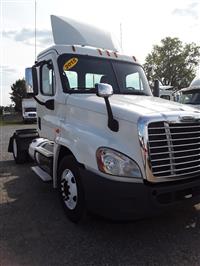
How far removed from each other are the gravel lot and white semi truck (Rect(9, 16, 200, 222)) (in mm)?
377

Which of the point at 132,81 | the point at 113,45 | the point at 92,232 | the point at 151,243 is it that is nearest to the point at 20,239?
the point at 92,232

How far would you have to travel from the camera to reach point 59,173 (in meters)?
5.45

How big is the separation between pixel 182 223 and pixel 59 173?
6.51 ft

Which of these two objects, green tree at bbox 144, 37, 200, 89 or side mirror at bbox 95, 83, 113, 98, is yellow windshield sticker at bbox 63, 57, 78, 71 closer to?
side mirror at bbox 95, 83, 113, 98

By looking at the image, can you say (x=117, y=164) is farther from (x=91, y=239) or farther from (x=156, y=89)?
(x=156, y=89)

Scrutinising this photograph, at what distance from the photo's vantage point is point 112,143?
4391 millimetres

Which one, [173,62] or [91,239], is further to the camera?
[173,62]

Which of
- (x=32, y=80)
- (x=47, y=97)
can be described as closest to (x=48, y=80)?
(x=47, y=97)

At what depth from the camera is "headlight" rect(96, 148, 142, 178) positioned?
4215 millimetres

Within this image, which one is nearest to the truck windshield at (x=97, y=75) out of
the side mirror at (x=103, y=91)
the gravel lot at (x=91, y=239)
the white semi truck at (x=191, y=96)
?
the side mirror at (x=103, y=91)

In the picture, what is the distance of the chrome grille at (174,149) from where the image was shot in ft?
13.9

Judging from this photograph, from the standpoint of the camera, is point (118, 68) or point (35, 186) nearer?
point (118, 68)

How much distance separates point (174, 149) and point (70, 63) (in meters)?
2.55

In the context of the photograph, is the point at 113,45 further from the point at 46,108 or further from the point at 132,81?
the point at 46,108
